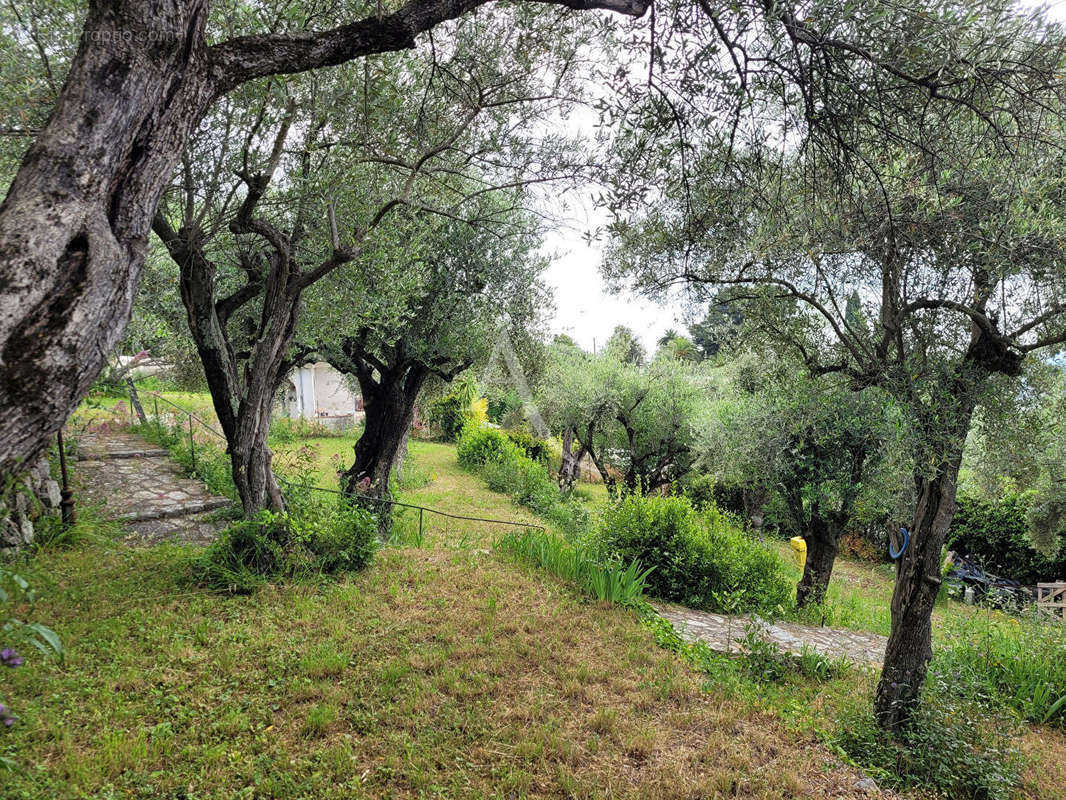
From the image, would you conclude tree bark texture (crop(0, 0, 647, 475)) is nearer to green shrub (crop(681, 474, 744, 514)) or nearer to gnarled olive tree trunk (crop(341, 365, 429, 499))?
gnarled olive tree trunk (crop(341, 365, 429, 499))

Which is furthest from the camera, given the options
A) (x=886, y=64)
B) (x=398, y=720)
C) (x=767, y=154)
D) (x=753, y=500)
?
(x=753, y=500)

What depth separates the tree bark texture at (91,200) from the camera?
143cm

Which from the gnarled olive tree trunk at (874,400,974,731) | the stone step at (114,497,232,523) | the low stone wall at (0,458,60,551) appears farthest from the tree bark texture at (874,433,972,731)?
the stone step at (114,497,232,523)

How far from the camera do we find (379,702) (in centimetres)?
366

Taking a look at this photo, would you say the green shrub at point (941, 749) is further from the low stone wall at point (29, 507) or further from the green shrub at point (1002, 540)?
the green shrub at point (1002, 540)

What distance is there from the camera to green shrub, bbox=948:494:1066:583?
42.6ft

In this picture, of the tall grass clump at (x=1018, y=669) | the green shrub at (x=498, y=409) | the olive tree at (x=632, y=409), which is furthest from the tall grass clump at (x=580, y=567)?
the green shrub at (x=498, y=409)

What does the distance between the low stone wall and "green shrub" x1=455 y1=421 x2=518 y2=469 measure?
1290 centimetres

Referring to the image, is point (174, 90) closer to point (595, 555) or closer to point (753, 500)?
Result: point (595, 555)

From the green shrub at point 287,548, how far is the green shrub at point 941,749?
4.62 m

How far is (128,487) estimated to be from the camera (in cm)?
783

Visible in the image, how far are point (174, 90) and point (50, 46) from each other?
13.0ft

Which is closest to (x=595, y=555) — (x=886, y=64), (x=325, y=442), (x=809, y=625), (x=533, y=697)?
(x=533, y=697)

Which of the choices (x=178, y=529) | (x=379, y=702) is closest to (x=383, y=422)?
(x=178, y=529)
